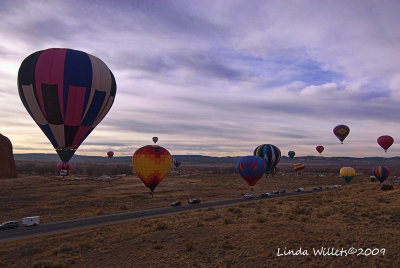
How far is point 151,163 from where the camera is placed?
135ft

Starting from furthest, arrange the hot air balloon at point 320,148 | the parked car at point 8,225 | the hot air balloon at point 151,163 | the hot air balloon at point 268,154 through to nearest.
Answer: the hot air balloon at point 320,148 → the hot air balloon at point 268,154 → the hot air balloon at point 151,163 → the parked car at point 8,225

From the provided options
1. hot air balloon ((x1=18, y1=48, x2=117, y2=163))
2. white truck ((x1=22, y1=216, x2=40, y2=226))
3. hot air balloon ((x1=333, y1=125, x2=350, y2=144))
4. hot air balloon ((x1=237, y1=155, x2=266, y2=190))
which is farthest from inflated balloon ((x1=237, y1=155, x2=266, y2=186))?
hot air balloon ((x1=333, y1=125, x2=350, y2=144))

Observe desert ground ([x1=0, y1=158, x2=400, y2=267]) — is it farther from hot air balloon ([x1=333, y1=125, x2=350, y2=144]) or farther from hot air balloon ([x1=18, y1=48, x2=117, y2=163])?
hot air balloon ([x1=333, y1=125, x2=350, y2=144])

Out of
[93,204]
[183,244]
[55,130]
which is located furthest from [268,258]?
[93,204]

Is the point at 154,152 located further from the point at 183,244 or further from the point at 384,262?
the point at 384,262

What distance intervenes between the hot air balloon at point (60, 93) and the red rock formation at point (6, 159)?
74955 millimetres

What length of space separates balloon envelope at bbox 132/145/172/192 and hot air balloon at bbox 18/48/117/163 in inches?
488

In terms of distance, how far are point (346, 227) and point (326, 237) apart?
3103 mm

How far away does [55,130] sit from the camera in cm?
2823

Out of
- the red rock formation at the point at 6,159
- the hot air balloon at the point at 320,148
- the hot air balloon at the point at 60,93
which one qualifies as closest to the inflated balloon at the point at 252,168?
the hot air balloon at the point at 60,93

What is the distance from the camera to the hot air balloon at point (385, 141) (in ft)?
252

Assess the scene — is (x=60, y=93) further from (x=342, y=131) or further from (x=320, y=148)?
(x=320, y=148)

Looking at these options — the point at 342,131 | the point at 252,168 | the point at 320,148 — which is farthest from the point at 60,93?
the point at 320,148

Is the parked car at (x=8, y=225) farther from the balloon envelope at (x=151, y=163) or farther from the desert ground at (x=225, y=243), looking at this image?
the balloon envelope at (x=151, y=163)
